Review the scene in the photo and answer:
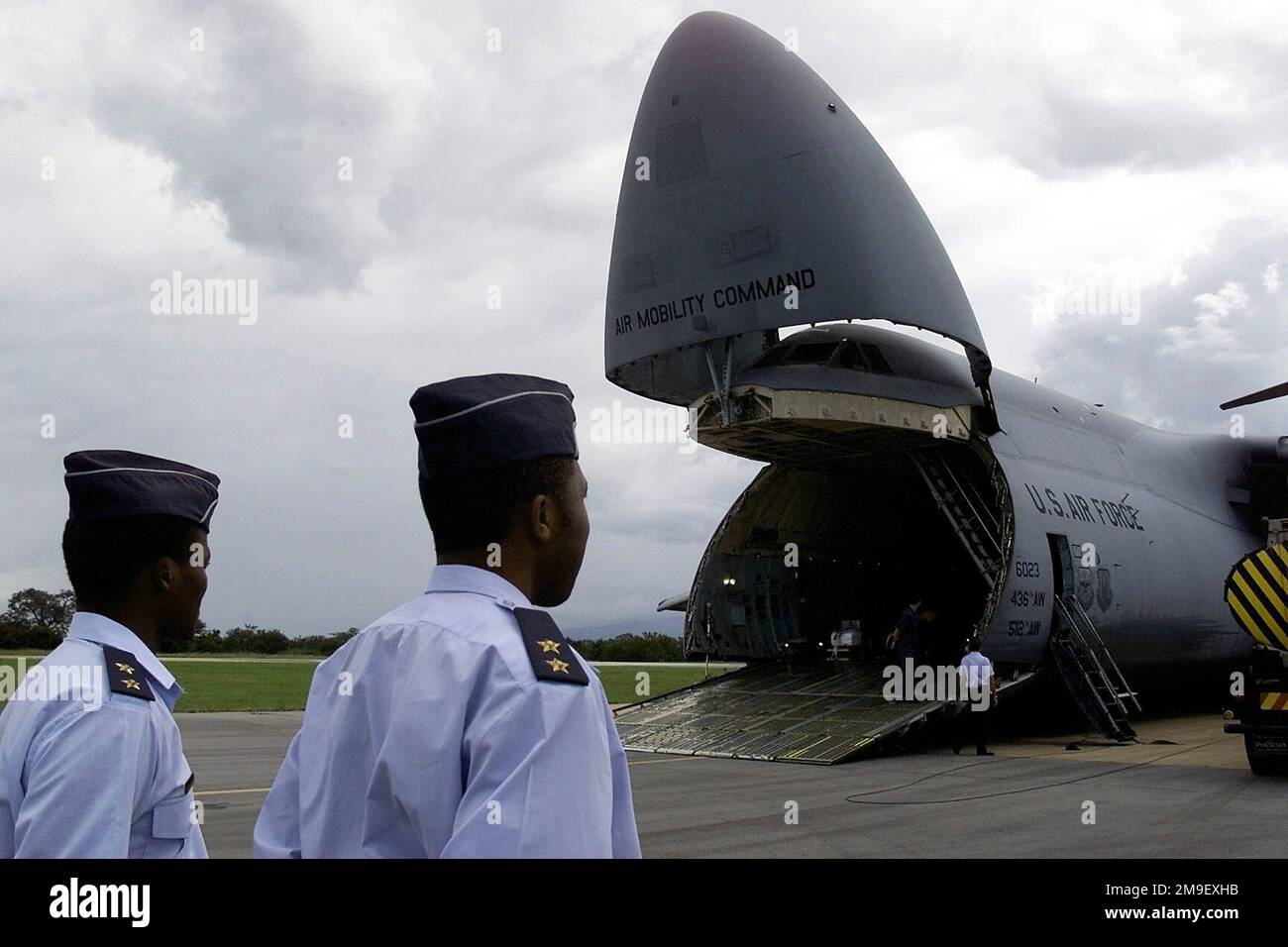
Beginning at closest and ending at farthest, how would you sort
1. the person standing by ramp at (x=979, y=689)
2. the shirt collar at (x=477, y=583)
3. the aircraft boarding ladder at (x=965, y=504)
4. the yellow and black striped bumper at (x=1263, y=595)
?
the shirt collar at (x=477, y=583), the yellow and black striped bumper at (x=1263, y=595), the person standing by ramp at (x=979, y=689), the aircraft boarding ladder at (x=965, y=504)

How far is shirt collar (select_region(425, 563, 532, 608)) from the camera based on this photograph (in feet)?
7.28

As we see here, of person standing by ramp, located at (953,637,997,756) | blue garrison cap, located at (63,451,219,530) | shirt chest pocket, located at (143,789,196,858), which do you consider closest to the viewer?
shirt chest pocket, located at (143,789,196,858)

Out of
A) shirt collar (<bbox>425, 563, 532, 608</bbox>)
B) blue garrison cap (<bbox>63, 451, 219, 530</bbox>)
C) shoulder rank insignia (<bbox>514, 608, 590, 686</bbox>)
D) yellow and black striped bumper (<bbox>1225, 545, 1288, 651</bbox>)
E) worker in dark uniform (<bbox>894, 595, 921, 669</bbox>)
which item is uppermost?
blue garrison cap (<bbox>63, 451, 219, 530</bbox>)

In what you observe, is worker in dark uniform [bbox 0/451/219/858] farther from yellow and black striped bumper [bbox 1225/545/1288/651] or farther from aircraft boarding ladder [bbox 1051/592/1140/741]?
aircraft boarding ladder [bbox 1051/592/1140/741]

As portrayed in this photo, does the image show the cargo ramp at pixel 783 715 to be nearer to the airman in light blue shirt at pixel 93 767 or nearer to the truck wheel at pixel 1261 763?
the truck wheel at pixel 1261 763

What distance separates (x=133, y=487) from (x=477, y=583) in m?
1.54

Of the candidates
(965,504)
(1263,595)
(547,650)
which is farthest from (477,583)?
(965,504)

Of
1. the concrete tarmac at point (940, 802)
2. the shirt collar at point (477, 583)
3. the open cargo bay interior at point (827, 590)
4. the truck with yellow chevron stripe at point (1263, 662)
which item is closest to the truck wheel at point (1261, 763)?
the truck with yellow chevron stripe at point (1263, 662)

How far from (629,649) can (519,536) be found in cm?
6029

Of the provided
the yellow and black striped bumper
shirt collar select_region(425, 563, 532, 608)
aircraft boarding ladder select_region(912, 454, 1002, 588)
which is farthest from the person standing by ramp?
shirt collar select_region(425, 563, 532, 608)

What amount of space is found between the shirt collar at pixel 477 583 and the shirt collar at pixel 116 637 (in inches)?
47.0

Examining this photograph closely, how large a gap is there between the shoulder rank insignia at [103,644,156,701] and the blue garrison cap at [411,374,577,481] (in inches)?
40.1

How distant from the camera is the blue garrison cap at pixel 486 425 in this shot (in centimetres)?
237
